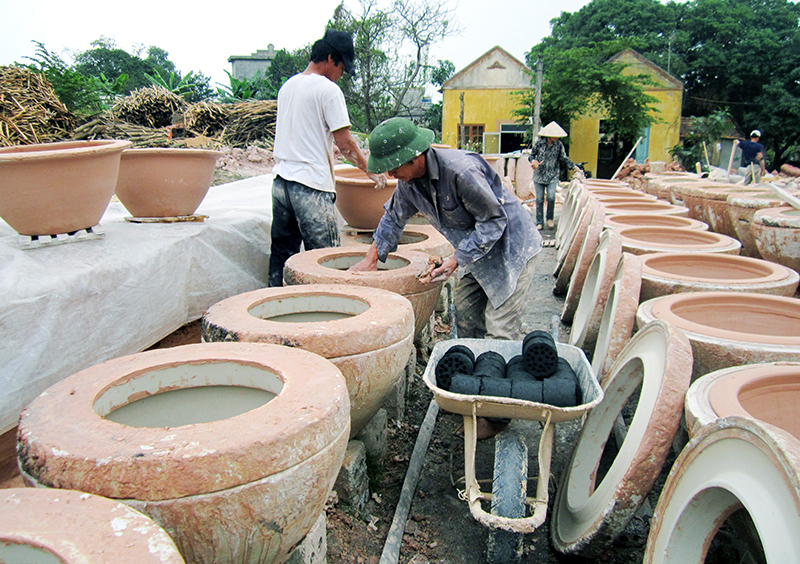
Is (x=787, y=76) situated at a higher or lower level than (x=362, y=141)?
higher

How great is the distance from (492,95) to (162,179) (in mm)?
24790

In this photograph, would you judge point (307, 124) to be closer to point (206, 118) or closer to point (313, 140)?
point (313, 140)

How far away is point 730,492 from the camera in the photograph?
1320 mm

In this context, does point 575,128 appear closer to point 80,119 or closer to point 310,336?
point 80,119

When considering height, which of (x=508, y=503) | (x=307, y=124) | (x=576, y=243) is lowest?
(x=508, y=503)

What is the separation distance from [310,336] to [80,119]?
682cm

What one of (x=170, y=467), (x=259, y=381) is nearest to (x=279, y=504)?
(x=170, y=467)

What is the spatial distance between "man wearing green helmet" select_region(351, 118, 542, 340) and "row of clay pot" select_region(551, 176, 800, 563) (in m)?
0.59

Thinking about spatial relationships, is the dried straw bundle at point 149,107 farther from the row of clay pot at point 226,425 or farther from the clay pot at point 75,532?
the clay pot at point 75,532

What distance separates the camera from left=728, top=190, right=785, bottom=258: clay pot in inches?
163

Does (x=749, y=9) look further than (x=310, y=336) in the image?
Yes

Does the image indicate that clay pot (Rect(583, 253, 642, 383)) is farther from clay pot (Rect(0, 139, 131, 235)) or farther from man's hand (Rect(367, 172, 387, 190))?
clay pot (Rect(0, 139, 131, 235))

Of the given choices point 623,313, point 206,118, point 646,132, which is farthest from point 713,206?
point 646,132

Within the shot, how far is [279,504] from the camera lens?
4.40 feet
